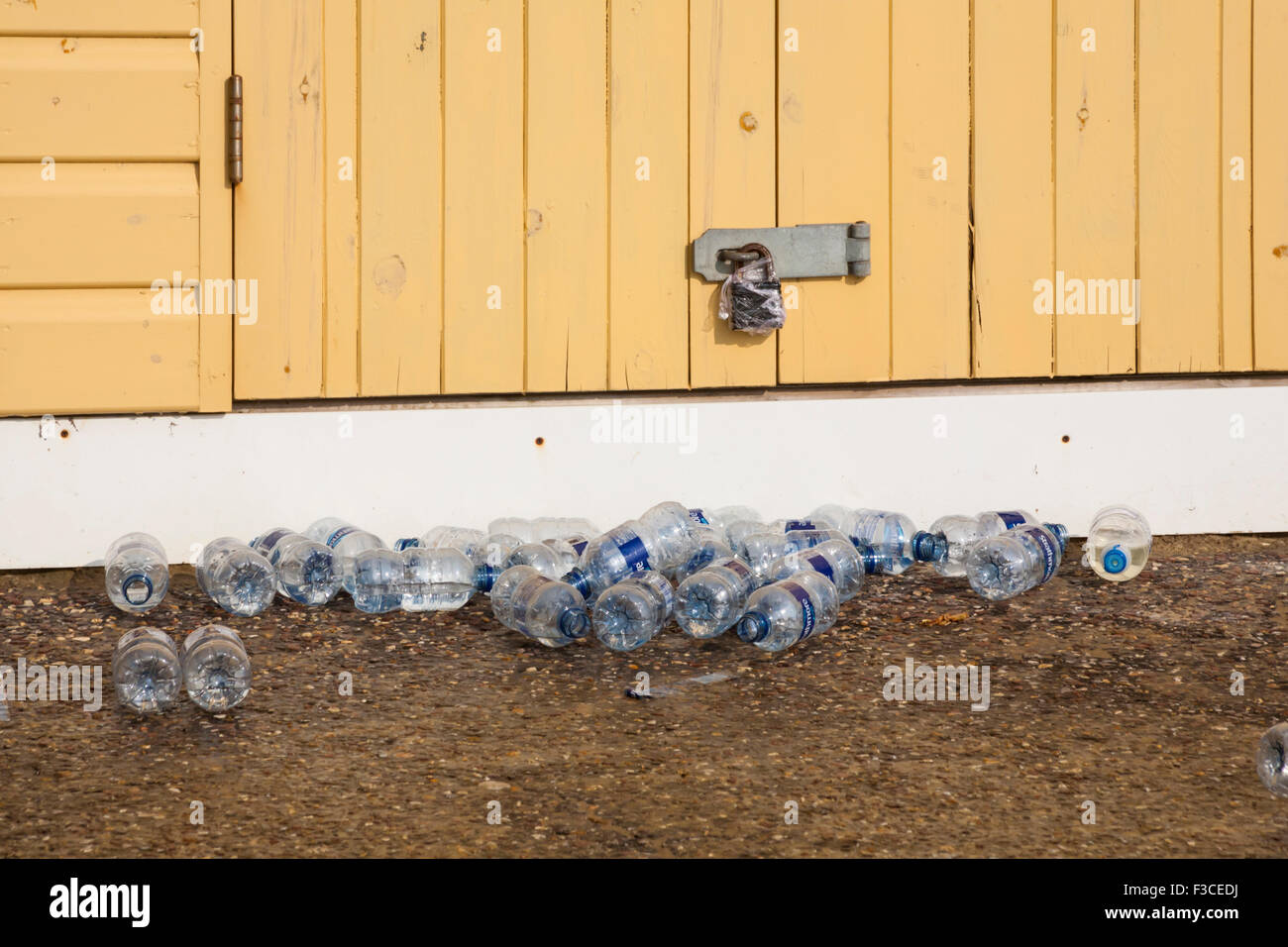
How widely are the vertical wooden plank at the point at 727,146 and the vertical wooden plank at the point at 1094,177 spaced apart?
1.15 m

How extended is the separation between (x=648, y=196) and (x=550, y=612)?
1825 mm

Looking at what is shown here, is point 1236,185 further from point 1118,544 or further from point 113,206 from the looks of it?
point 113,206

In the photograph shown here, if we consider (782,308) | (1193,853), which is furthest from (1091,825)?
(782,308)

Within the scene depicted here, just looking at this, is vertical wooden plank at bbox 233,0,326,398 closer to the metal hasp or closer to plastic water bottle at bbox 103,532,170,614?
plastic water bottle at bbox 103,532,170,614

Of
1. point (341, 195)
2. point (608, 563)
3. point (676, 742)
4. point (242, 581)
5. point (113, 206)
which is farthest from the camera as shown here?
point (341, 195)

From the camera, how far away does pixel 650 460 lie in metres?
4.74

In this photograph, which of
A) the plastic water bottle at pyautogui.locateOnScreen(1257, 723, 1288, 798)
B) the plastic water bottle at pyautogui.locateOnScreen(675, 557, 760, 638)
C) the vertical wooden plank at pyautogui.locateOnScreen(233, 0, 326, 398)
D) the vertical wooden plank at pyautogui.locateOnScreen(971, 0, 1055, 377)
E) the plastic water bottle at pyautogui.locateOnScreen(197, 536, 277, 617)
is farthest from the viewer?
the vertical wooden plank at pyautogui.locateOnScreen(971, 0, 1055, 377)

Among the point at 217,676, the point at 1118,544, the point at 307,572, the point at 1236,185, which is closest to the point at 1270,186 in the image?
the point at 1236,185

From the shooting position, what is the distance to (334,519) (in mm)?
4574

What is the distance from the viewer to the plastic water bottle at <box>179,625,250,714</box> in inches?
123

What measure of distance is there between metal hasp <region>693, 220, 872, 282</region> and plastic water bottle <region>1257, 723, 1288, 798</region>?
250 cm

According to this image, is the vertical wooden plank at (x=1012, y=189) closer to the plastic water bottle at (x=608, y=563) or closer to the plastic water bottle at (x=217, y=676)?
the plastic water bottle at (x=608, y=563)

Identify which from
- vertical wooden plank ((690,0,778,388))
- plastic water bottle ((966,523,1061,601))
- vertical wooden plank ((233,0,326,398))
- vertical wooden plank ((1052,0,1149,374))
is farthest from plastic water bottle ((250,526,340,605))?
vertical wooden plank ((1052,0,1149,374))

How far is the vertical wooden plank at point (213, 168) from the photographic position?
4449 millimetres
